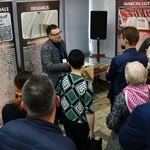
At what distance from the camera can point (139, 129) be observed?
4.01 ft

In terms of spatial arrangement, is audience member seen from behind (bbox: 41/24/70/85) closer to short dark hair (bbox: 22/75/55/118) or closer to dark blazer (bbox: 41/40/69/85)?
dark blazer (bbox: 41/40/69/85)

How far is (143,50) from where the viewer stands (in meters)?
3.37

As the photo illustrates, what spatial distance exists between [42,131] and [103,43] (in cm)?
439

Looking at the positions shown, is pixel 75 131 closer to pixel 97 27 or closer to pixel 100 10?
pixel 97 27

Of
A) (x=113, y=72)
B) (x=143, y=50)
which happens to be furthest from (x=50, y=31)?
(x=143, y=50)

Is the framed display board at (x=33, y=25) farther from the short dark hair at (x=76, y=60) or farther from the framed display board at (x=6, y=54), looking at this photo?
the short dark hair at (x=76, y=60)

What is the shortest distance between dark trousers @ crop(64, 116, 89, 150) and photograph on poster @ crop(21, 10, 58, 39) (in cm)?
188

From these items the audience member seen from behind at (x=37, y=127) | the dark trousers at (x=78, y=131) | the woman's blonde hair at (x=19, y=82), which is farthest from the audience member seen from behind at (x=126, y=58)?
the audience member seen from behind at (x=37, y=127)

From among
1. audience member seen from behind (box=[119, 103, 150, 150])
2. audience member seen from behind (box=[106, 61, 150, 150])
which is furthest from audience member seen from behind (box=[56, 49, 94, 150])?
audience member seen from behind (box=[119, 103, 150, 150])

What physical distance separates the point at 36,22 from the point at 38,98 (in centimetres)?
277

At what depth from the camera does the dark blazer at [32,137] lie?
108 cm

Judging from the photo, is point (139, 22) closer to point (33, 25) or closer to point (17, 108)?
point (33, 25)

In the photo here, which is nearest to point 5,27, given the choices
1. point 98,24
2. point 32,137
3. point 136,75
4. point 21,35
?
point 21,35

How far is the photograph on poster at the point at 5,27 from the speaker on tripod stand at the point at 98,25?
1.93 meters
